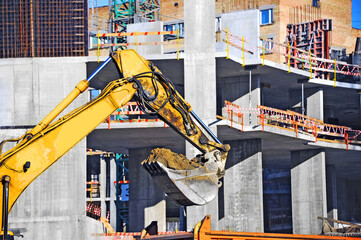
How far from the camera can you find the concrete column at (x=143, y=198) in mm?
43812

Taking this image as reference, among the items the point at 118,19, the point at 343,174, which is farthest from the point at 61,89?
the point at 343,174

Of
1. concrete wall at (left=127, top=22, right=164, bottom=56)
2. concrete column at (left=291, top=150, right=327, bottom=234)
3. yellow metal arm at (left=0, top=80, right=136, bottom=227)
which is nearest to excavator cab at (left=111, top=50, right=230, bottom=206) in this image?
yellow metal arm at (left=0, top=80, right=136, bottom=227)

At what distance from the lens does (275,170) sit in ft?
211

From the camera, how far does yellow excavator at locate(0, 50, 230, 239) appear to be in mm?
17250

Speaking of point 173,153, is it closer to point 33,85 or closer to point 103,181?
point 33,85

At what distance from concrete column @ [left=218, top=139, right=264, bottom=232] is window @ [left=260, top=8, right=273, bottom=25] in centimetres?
2791

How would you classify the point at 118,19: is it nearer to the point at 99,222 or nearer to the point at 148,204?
the point at 148,204

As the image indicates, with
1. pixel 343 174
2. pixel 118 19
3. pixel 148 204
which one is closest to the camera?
pixel 148 204

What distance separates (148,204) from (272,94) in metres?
11.4

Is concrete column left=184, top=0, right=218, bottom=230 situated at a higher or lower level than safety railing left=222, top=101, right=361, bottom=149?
higher

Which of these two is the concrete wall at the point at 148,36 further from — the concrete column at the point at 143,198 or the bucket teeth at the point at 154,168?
the bucket teeth at the point at 154,168

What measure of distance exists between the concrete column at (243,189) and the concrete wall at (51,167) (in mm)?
8433

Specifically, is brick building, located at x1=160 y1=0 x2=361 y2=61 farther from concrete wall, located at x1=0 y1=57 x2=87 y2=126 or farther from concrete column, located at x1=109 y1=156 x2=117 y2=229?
concrete wall, located at x1=0 y1=57 x2=87 y2=126

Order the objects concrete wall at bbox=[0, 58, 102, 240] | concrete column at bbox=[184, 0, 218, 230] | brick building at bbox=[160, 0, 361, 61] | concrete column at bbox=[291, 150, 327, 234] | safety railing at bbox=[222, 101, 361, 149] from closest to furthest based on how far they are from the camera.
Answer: concrete wall at bbox=[0, 58, 102, 240] < concrete column at bbox=[184, 0, 218, 230] < safety railing at bbox=[222, 101, 361, 149] < concrete column at bbox=[291, 150, 327, 234] < brick building at bbox=[160, 0, 361, 61]
